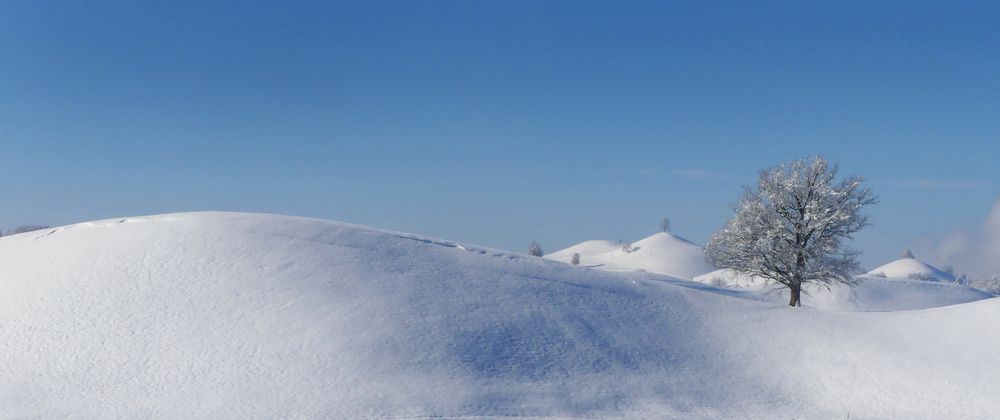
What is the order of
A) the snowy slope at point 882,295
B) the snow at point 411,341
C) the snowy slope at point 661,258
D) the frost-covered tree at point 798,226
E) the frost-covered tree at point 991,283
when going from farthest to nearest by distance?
the snowy slope at point 661,258 → the frost-covered tree at point 991,283 → the snowy slope at point 882,295 → the frost-covered tree at point 798,226 → the snow at point 411,341

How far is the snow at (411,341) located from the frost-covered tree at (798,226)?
6225 mm

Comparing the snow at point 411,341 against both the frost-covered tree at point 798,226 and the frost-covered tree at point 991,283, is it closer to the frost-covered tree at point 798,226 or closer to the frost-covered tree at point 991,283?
the frost-covered tree at point 798,226

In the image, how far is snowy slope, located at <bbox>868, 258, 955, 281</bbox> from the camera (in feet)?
507

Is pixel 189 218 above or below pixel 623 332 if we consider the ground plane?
above

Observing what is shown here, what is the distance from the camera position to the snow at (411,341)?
22625 mm

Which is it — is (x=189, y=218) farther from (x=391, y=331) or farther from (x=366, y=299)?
(x=391, y=331)

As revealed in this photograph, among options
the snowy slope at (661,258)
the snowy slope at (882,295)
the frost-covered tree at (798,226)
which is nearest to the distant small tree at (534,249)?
the snowy slope at (661,258)

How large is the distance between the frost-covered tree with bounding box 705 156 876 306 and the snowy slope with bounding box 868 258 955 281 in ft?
411

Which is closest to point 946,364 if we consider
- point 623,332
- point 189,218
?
point 623,332

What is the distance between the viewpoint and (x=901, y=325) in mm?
32219

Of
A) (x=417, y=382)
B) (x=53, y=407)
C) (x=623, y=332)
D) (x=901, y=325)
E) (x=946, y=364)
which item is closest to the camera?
(x=53, y=407)

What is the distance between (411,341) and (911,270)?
162055 mm

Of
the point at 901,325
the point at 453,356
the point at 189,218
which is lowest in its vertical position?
the point at 453,356

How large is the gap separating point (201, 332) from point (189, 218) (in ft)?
47.4
